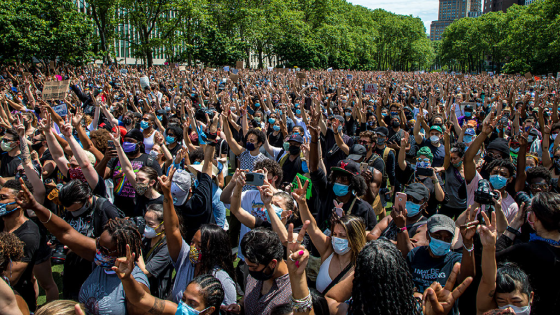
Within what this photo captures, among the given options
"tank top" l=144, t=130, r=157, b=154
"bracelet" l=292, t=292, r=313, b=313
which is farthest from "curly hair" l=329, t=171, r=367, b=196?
"tank top" l=144, t=130, r=157, b=154

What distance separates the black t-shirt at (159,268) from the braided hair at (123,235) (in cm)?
41

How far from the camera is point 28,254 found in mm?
3318

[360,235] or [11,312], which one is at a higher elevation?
[360,235]

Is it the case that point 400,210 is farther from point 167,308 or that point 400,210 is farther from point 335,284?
point 167,308

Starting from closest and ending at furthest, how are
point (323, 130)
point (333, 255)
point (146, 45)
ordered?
1. point (333, 255)
2. point (323, 130)
3. point (146, 45)

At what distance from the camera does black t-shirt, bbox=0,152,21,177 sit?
5.49m

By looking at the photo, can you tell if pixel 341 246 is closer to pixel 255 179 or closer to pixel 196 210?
pixel 255 179

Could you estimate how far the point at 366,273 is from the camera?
210 centimetres

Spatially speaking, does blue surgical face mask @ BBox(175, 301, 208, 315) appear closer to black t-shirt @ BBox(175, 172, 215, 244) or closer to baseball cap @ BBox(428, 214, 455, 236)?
black t-shirt @ BBox(175, 172, 215, 244)

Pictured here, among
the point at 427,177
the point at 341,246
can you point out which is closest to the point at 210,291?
the point at 341,246

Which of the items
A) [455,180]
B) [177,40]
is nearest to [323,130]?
[455,180]

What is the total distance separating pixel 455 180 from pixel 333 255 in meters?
2.80

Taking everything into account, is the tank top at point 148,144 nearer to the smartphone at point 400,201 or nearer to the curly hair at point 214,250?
the curly hair at point 214,250

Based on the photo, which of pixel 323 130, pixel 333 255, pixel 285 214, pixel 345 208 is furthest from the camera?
pixel 323 130
